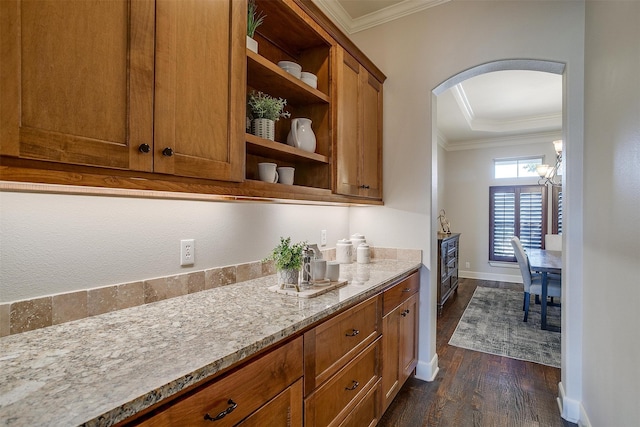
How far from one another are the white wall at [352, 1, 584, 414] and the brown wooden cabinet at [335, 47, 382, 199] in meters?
0.17

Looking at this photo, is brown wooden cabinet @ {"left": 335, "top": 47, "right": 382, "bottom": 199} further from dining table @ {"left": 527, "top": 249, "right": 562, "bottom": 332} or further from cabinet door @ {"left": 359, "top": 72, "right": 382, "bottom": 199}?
dining table @ {"left": 527, "top": 249, "right": 562, "bottom": 332}

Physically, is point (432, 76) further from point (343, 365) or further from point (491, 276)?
point (491, 276)

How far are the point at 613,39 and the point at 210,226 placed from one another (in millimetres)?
2215

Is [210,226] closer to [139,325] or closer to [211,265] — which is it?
[211,265]

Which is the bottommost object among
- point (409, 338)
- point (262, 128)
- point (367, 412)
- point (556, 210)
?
point (367, 412)

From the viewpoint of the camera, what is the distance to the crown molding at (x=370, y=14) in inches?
97.0

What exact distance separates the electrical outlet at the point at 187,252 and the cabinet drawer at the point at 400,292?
108 centimetres

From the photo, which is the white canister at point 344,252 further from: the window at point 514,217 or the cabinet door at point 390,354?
the window at point 514,217

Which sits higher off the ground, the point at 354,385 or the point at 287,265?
the point at 287,265

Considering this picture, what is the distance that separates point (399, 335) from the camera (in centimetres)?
204

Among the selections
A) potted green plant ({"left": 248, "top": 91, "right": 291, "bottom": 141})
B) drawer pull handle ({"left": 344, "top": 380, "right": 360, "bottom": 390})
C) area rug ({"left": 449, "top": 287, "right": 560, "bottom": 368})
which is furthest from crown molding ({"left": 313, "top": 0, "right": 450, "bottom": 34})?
area rug ({"left": 449, "top": 287, "right": 560, "bottom": 368})

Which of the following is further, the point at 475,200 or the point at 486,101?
the point at 475,200

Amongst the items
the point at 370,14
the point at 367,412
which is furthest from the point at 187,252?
the point at 370,14

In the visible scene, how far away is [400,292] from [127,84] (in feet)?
5.98
